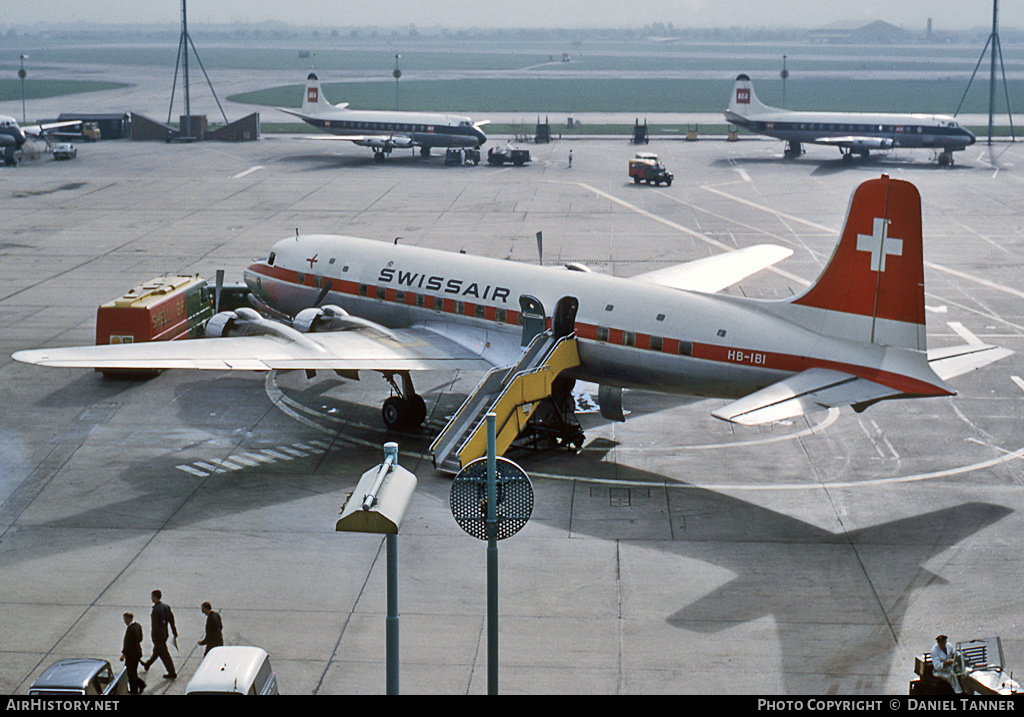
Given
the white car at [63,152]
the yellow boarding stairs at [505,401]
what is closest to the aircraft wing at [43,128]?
the white car at [63,152]

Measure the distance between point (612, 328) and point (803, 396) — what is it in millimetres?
6991

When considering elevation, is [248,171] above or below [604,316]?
above

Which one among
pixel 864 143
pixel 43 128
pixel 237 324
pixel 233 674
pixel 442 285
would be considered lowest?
pixel 233 674

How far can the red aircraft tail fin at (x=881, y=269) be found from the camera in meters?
27.4

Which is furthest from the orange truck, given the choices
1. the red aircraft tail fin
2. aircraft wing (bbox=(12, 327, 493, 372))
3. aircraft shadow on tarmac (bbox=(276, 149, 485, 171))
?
the red aircraft tail fin

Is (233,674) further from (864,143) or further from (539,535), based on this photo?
(864,143)

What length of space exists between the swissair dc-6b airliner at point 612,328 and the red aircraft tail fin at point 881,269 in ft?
0.09

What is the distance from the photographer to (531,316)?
110ft

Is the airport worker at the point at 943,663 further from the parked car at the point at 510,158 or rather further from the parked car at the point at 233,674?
the parked car at the point at 510,158

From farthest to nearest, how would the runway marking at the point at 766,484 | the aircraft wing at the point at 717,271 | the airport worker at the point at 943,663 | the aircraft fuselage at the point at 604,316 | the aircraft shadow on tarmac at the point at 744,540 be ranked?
the aircraft wing at the point at 717,271 → the runway marking at the point at 766,484 → the aircraft fuselage at the point at 604,316 → the aircraft shadow on tarmac at the point at 744,540 → the airport worker at the point at 943,663

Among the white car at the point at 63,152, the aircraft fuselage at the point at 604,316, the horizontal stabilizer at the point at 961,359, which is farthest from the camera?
the white car at the point at 63,152

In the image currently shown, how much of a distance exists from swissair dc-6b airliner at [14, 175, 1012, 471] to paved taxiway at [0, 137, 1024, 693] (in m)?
2.71

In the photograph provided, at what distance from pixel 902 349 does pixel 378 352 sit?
14.7 metres

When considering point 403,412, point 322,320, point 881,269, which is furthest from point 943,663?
point 322,320
